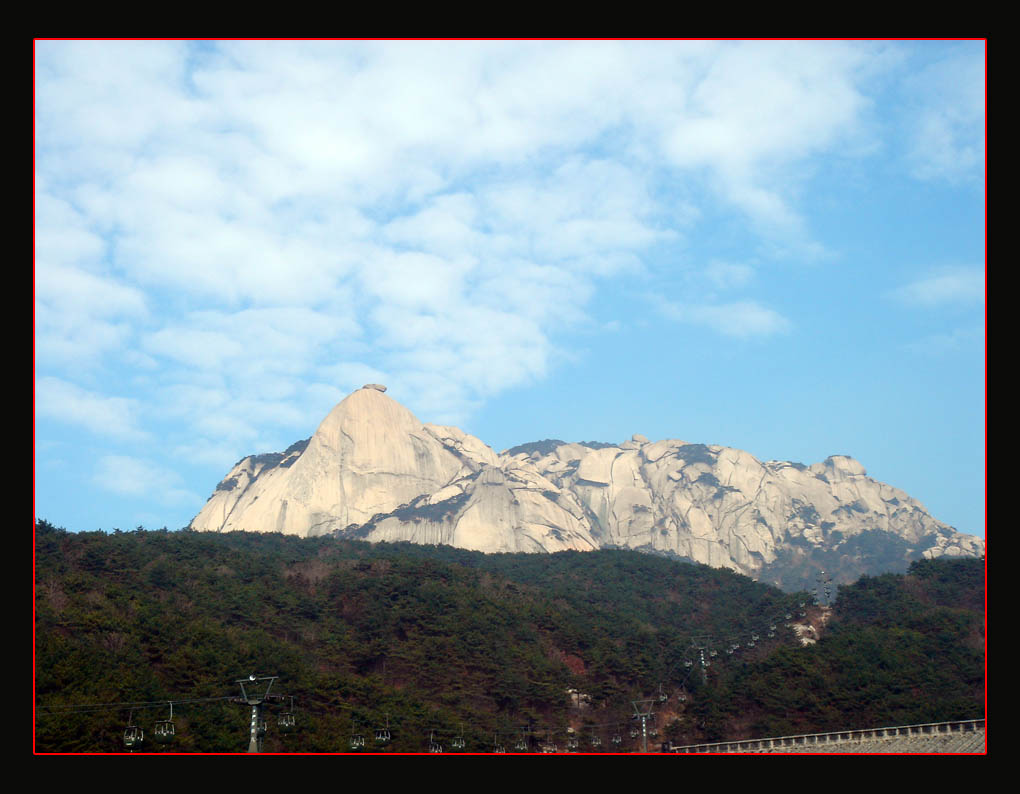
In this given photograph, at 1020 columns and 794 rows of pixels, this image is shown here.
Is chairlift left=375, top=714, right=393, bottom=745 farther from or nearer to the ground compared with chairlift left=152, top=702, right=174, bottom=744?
nearer to the ground

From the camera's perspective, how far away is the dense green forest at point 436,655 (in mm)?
51469

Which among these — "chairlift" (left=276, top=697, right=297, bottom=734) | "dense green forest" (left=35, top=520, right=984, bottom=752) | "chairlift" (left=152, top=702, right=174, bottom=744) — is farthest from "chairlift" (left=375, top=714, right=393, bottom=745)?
"chairlift" (left=152, top=702, right=174, bottom=744)

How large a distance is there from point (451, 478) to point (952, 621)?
10845 cm

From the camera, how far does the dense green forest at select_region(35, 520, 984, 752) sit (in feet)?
169

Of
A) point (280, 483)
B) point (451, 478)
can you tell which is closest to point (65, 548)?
point (280, 483)

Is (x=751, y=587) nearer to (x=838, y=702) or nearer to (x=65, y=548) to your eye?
(x=838, y=702)

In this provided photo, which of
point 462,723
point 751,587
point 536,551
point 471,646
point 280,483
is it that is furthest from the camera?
point 280,483

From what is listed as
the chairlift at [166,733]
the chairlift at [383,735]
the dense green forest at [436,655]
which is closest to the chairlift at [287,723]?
the dense green forest at [436,655]

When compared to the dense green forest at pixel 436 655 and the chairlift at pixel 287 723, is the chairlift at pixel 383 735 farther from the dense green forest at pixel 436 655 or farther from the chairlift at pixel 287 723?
the chairlift at pixel 287 723

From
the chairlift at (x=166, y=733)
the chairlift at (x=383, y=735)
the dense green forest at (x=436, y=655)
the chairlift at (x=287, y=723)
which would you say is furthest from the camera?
the dense green forest at (x=436, y=655)

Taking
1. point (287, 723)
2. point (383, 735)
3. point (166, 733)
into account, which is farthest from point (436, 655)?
point (166, 733)

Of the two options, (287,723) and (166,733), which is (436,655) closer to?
(287,723)

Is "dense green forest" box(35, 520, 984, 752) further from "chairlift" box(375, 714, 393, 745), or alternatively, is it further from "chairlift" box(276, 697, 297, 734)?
"chairlift" box(276, 697, 297, 734)

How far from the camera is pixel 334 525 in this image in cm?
15612
